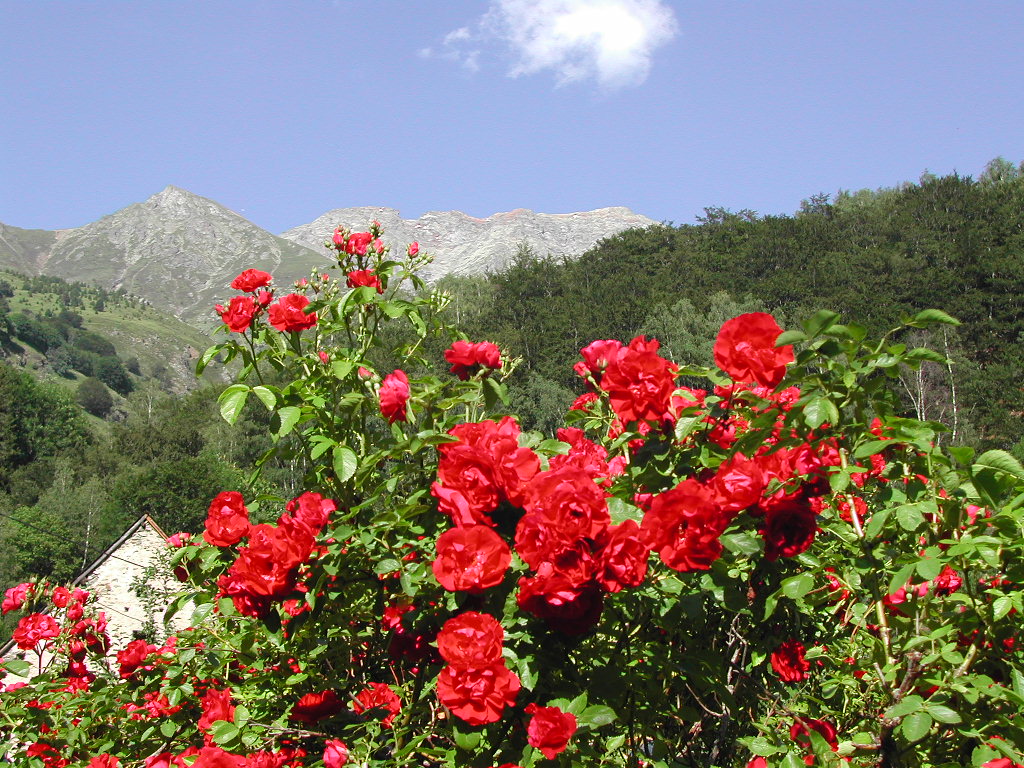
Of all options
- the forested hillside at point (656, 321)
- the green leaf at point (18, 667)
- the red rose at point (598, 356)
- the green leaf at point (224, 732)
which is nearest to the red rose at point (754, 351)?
the red rose at point (598, 356)

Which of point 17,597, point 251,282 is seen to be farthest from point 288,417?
point 17,597

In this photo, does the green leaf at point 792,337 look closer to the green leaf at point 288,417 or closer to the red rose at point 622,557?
the red rose at point 622,557

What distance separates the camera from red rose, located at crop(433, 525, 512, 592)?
1296 millimetres

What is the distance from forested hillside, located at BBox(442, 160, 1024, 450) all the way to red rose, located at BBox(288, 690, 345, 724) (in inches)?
1570

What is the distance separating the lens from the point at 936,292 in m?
46.6

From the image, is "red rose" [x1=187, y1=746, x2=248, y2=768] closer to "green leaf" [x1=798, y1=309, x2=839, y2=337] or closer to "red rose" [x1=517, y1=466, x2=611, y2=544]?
"red rose" [x1=517, y1=466, x2=611, y2=544]

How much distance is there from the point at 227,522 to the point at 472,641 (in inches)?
37.9

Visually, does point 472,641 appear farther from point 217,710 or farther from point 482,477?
point 217,710

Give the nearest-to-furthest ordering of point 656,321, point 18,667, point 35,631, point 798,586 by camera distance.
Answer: point 798,586, point 18,667, point 35,631, point 656,321

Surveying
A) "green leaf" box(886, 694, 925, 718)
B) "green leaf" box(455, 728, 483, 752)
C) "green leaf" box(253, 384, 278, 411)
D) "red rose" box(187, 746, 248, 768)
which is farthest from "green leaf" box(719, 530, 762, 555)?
"green leaf" box(253, 384, 278, 411)

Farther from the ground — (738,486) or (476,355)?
(476,355)

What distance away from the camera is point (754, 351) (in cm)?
148

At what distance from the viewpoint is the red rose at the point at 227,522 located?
1.93 meters

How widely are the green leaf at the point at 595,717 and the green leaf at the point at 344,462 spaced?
0.90 meters
